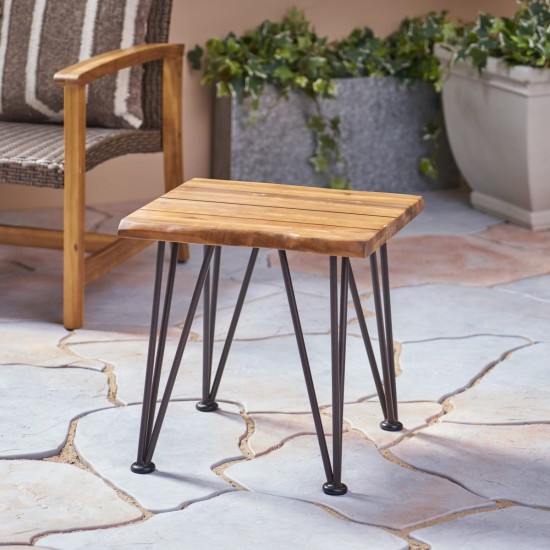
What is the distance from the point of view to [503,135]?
3.54 metres

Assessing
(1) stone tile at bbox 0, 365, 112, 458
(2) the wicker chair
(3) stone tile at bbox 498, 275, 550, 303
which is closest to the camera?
(1) stone tile at bbox 0, 365, 112, 458

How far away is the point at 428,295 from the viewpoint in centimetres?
291

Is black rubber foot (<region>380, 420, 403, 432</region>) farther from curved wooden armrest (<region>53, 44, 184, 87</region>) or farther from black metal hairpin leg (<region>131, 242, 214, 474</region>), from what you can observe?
curved wooden armrest (<region>53, 44, 184, 87</region>)

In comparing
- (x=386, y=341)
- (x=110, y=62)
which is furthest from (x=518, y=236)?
(x=386, y=341)

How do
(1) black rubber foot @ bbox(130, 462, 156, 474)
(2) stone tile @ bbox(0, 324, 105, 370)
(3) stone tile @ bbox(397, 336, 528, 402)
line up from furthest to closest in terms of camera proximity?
(2) stone tile @ bbox(0, 324, 105, 370)
(3) stone tile @ bbox(397, 336, 528, 402)
(1) black rubber foot @ bbox(130, 462, 156, 474)

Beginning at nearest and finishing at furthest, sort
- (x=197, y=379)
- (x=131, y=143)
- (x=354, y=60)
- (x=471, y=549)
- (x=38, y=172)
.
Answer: (x=471, y=549) → (x=197, y=379) → (x=38, y=172) → (x=131, y=143) → (x=354, y=60)

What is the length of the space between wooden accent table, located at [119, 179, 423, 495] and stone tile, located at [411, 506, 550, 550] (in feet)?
0.65

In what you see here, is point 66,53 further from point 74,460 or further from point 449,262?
point 74,460

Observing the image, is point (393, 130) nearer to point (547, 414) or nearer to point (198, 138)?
Answer: point (198, 138)

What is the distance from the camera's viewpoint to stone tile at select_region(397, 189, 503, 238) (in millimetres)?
3553

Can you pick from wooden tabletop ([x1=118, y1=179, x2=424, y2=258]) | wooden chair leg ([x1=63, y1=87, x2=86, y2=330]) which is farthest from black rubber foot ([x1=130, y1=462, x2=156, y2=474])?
wooden chair leg ([x1=63, y1=87, x2=86, y2=330])

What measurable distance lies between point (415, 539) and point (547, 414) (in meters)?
0.58

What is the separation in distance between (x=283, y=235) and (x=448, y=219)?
2.09 m

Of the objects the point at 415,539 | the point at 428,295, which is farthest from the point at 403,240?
the point at 415,539
